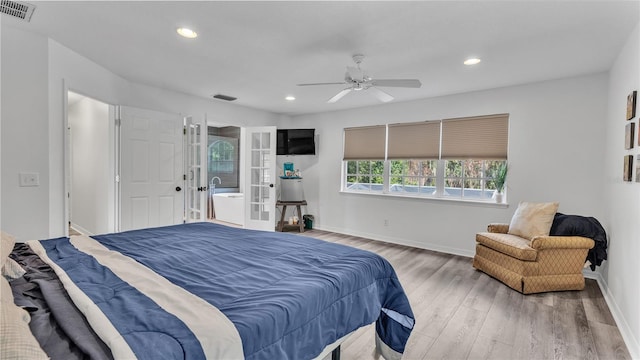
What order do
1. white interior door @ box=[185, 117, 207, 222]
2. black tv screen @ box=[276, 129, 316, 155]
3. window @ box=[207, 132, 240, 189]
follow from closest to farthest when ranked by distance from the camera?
white interior door @ box=[185, 117, 207, 222]
black tv screen @ box=[276, 129, 316, 155]
window @ box=[207, 132, 240, 189]

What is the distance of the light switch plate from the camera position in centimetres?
263

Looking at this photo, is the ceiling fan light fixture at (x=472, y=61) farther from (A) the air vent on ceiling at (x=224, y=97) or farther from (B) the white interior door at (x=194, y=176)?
(B) the white interior door at (x=194, y=176)

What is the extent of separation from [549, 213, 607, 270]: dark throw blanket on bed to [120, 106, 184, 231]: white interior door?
4.83 metres

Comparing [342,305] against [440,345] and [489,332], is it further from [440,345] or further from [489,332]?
[489,332]

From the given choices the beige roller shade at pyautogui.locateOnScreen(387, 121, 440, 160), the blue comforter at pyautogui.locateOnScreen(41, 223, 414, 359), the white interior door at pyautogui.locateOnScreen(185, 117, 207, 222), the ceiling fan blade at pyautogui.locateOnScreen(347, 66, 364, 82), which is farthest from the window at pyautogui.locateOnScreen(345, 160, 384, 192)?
the blue comforter at pyautogui.locateOnScreen(41, 223, 414, 359)

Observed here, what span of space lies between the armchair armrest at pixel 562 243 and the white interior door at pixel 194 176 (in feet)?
14.0

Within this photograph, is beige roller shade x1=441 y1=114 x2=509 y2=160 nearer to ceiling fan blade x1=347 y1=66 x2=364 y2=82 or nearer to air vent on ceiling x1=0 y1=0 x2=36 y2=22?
ceiling fan blade x1=347 y1=66 x2=364 y2=82

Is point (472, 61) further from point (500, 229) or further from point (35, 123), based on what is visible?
point (35, 123)

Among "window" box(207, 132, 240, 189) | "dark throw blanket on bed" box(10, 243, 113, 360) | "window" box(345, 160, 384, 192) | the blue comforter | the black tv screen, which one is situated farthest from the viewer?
"window" box(207, 132, 240, 189)

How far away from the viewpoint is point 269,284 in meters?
1.35

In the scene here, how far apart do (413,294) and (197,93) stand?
4.05 meters

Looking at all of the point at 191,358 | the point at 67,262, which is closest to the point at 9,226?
the point at 67,262

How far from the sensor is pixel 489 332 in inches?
92.4

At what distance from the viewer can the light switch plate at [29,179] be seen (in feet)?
8.64
